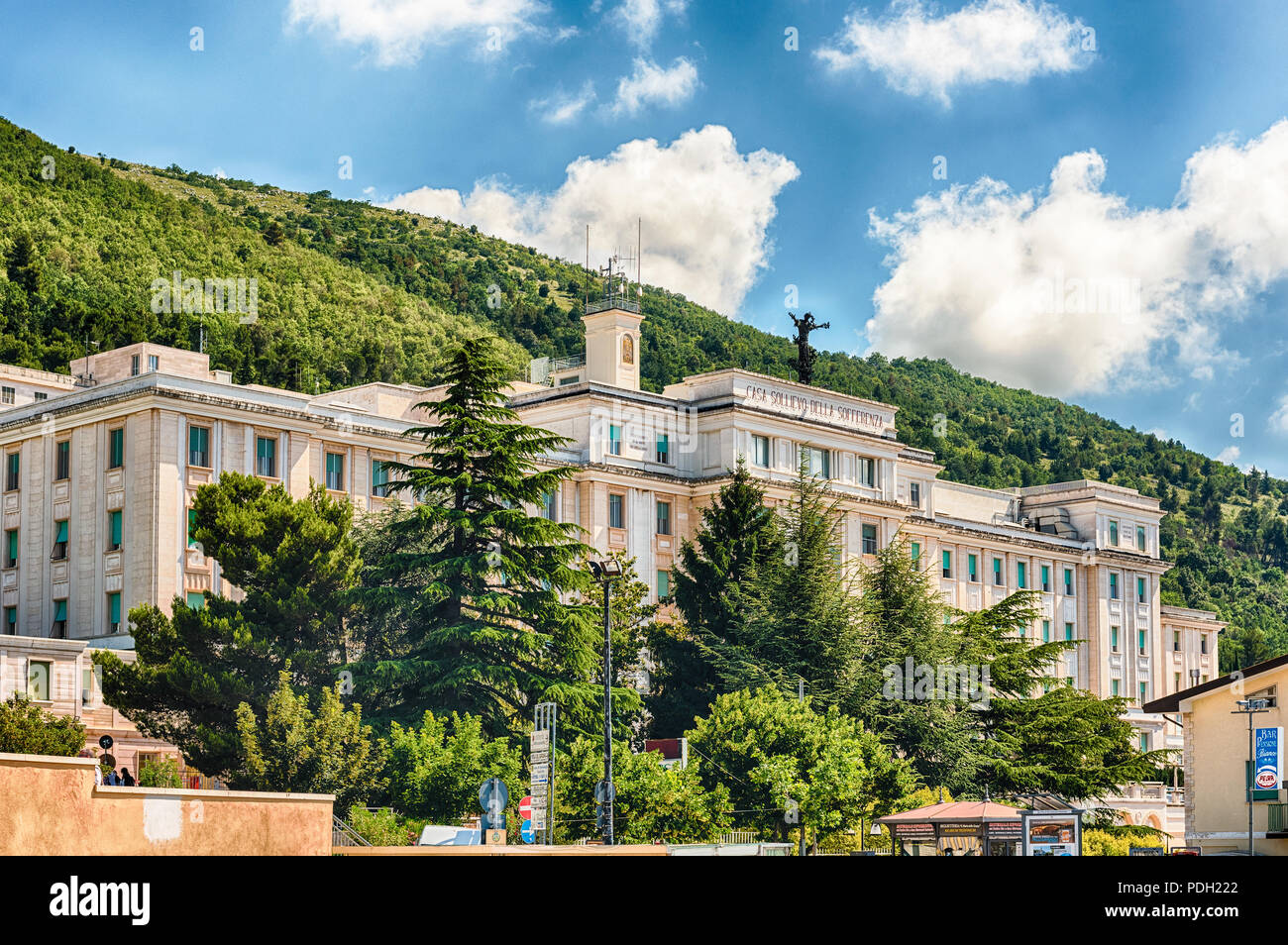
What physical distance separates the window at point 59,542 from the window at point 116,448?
3.19m

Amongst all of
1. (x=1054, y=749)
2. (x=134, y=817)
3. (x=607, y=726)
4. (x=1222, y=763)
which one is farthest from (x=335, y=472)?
(x=134, y=817)

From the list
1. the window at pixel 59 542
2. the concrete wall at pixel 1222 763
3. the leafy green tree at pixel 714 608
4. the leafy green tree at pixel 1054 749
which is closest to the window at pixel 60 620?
the window at pixel 59 542

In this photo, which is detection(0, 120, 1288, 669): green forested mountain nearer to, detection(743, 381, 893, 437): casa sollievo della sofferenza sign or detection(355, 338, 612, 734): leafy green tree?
detection(743, 381, 893, 437): casa sollievo della sofferenza sign

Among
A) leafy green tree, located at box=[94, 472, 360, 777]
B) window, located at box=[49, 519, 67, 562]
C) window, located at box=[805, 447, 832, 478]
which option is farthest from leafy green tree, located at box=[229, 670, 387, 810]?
window, located at box=[805, 447, 832, 478]

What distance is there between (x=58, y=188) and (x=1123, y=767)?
268ft

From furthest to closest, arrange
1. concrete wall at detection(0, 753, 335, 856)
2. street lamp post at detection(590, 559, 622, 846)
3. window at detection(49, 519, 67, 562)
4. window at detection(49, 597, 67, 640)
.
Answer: window at detection(49, 519, 67, 562), window at detection(49, 597, 67, 640), street lamp post at detection(590, 559, 622, 846), concrete wall at detection(0, 753, 335, 856)

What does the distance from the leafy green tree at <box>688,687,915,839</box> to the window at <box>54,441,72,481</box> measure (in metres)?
25.6

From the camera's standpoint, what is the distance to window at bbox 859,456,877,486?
3110 inches

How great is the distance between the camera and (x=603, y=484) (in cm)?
7056

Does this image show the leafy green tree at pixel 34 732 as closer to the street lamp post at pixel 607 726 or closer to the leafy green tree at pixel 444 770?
the leafy green tree at pixel 444 770

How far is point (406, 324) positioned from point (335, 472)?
196 ft

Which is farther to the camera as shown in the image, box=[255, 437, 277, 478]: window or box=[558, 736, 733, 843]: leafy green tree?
box=[255, 437, 277, 478]: window
